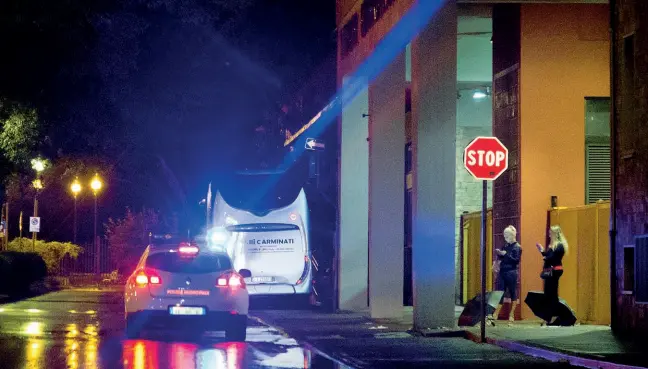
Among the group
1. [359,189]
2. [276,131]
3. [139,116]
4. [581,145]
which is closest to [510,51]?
[581,145]

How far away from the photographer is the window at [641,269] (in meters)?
16.4

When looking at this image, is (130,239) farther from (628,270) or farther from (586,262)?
(628,270)

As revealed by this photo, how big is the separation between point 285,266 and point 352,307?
2097 mm

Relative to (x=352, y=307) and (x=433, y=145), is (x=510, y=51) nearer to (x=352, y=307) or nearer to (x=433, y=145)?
(x=433, y=145)

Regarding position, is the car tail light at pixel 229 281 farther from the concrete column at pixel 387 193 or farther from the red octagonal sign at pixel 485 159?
the concrete column at pixel 387 193

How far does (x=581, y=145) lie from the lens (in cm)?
2098

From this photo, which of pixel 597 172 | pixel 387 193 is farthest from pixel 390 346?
pixel 387 193

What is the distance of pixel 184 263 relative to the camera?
17953 mm

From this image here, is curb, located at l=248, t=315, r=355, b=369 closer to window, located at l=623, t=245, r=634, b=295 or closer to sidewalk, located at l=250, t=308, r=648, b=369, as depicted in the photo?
sidewalk, located at l=250, t=308, r=648, b=369

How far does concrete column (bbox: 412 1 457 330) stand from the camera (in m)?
19.4

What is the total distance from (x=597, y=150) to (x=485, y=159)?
507 centimetres

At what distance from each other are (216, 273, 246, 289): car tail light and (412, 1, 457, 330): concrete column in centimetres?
323

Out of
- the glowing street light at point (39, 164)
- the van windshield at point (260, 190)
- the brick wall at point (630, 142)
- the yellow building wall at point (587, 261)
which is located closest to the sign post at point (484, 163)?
the brick wall at point (630, 142)

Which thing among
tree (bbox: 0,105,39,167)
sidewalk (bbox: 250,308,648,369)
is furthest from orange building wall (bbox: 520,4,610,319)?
tree (bbox: 0,105,39,167)
